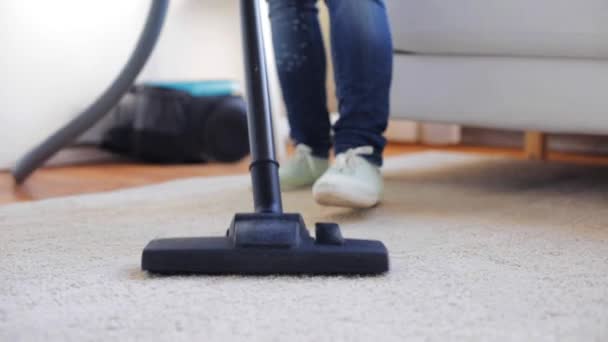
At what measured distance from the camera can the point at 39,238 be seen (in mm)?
921

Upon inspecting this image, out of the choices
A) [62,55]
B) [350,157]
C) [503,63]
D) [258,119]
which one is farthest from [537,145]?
[258,119]

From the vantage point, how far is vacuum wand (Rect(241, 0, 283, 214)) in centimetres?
76

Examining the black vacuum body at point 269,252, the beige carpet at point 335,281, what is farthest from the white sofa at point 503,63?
the black vacuum body at point 269,252

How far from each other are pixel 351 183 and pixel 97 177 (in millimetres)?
803

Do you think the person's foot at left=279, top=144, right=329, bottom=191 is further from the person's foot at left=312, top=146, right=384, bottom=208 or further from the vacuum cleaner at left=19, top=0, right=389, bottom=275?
the vacuum cleaner at left=19, top=0, right=389, bottom=275

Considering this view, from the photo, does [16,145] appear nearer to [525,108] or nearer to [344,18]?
[344,18]

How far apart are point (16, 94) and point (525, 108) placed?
1.14 meters

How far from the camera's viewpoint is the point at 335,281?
0.69 meters

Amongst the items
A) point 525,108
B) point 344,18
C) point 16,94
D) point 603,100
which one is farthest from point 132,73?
point 603,100

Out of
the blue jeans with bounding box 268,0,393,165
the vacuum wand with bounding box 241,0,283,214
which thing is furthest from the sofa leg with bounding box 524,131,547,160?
the vacuum wand with bounding box 241,0,283,214

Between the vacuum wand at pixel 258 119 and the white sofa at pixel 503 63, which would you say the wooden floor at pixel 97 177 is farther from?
the vacuum wand at pixel 258 119

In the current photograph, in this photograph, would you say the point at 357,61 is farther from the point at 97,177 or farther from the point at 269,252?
the point at 97,177

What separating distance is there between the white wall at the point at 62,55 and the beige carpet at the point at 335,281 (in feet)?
2.00

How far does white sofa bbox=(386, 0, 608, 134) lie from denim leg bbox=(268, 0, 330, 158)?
0.56 ft
